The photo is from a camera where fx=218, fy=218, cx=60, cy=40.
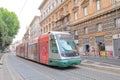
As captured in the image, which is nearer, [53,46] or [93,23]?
[53,46]

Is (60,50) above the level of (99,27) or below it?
below

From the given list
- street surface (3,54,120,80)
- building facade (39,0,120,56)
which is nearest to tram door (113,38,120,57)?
building facade (39,0,120,56)

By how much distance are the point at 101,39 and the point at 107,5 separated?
17.8ft

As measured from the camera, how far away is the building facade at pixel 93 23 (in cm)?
3111

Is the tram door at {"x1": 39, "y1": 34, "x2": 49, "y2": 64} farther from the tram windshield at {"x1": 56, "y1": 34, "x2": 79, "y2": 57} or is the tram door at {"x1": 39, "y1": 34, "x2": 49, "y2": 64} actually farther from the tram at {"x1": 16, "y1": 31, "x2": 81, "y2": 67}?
the tram windshield at {"x1": 56, "y1": 34, "x2": 79, "y2": 57}

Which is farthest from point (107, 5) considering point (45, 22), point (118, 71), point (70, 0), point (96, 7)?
point (45, 22)

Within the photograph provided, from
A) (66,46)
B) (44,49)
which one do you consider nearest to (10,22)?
(44,49)

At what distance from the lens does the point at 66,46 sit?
1614cm

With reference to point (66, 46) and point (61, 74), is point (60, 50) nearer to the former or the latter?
point (66, 46)

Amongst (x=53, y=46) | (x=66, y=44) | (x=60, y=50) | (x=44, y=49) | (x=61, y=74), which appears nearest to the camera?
(x=61, y=74)

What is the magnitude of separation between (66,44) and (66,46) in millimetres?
262

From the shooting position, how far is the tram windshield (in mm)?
15742

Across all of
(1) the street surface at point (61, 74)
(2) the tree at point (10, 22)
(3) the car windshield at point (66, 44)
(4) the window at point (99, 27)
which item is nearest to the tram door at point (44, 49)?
A: (3) the car windshield at point (66, 44)

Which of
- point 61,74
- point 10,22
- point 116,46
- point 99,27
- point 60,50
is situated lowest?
point 61,74
